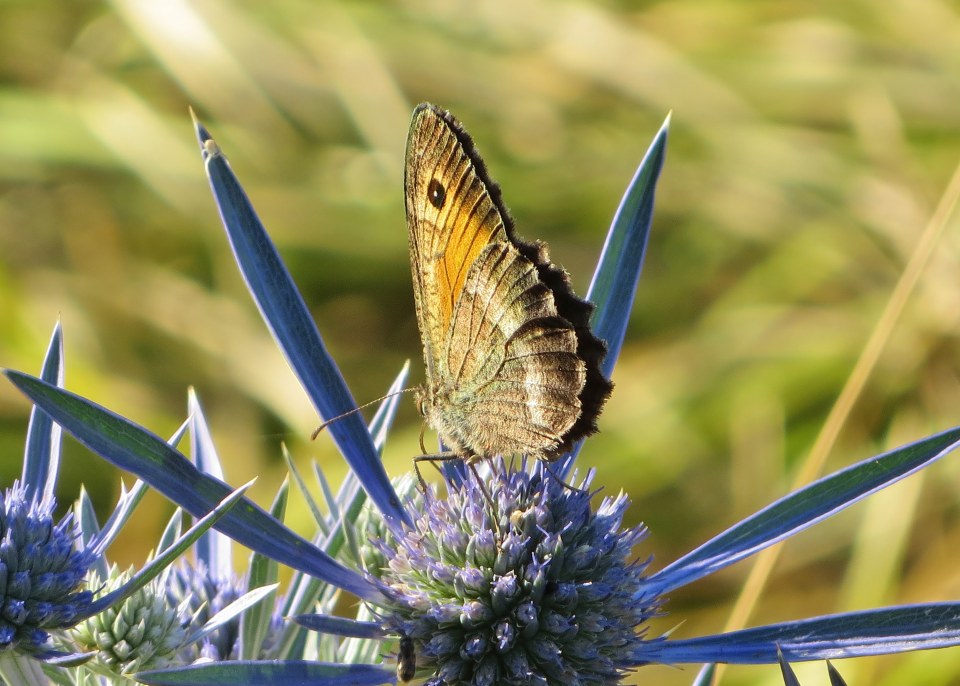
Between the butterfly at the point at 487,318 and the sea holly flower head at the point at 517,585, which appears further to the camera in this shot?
the butterfly at the point at 487,318

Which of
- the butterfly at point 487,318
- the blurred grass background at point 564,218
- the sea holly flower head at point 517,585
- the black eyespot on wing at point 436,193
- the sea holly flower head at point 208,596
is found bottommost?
the sea holly flower head at point 208,596

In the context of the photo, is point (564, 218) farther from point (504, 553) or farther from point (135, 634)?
point (135, 634)

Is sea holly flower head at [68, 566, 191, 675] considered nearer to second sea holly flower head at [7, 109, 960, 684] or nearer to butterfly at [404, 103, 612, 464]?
second sea holly flower head at [7, 109, 960, 684]

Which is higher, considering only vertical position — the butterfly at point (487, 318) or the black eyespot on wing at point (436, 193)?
the black eyespot on wing at point (436, 193)

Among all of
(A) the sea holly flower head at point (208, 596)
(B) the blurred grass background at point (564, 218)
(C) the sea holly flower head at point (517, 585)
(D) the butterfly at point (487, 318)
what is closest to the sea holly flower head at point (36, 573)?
(A) the sea holly flower head at point (208, 596)

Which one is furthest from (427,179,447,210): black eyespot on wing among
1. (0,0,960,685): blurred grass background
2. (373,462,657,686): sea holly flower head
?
(0,0,960,685): blurred grass background

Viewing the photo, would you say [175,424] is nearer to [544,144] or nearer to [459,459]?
[544,144]

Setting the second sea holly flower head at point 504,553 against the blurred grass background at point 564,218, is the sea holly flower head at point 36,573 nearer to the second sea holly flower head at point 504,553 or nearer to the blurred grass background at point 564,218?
the second sea holly flower head at point 504,553
